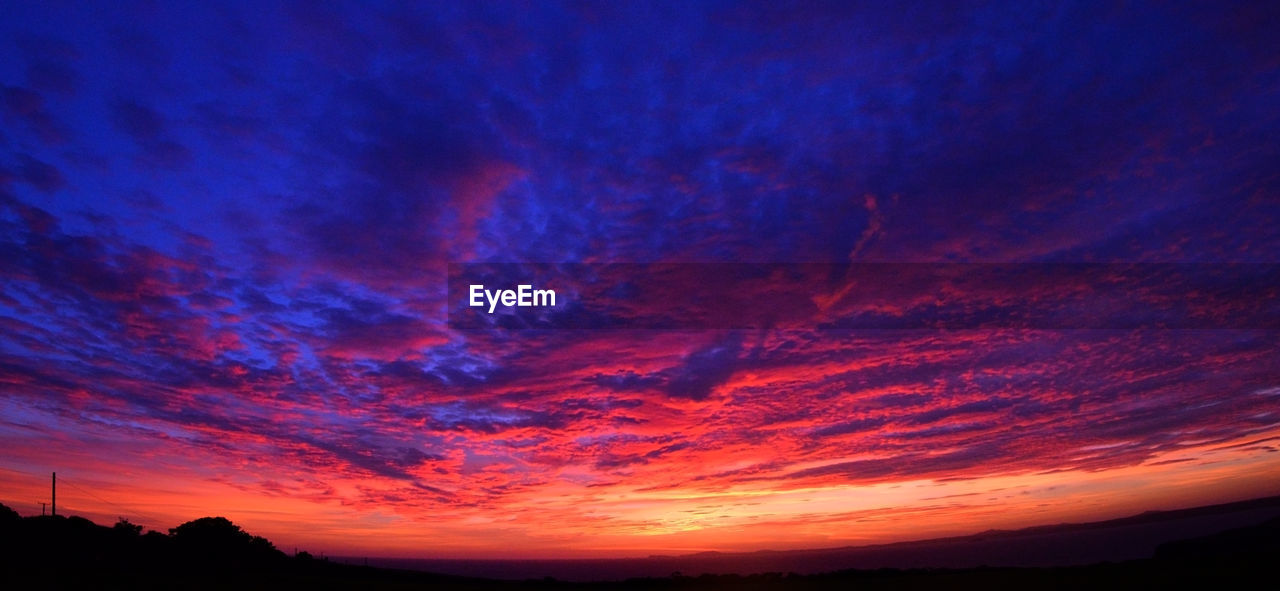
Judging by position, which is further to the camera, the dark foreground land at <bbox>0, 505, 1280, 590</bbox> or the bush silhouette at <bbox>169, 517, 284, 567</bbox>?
the bush silhouette at <bbox>169, 517, 284, 567</bbox>

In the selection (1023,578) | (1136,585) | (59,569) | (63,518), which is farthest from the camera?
(63,518)

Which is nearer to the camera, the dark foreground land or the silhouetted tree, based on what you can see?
the dark foreground land

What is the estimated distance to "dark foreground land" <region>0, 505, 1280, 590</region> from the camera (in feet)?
59.0

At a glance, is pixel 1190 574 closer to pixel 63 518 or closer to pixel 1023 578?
pixel 1023 578

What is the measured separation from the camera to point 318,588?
28688 mm

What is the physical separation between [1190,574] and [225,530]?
245 ft

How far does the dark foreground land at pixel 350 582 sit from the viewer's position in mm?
17969

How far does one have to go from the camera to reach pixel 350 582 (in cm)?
3547

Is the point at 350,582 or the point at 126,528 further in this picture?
the point at 126,528

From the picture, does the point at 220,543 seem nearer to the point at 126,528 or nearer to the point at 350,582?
the point at 126,528

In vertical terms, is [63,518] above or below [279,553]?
above

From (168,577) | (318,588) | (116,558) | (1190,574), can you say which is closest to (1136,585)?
(1190,574)

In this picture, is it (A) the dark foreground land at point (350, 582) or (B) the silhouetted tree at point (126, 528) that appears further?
(B) the silhouetted tree at point (126, 528)

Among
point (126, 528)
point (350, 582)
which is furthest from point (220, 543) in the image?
point (350, 582)
